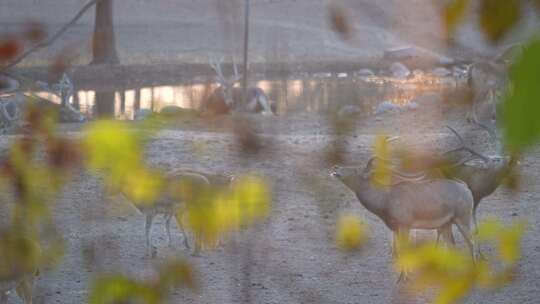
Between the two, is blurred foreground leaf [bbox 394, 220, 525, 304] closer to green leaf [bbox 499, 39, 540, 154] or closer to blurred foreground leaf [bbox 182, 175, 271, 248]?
Result: blurred foreground leaf [bbox 182, 175, 271, 248]

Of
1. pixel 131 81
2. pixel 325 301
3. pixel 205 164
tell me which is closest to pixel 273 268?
pixel 325 301

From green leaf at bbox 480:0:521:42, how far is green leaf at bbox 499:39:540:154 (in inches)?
3.6

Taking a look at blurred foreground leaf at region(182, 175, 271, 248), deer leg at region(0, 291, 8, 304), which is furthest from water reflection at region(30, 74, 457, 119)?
blurred foreground leaf at region(182, 175, 271, 248)

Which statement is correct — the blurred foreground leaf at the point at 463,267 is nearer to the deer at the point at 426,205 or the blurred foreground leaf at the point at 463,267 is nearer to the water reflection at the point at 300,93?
the deer at the point at 426,205

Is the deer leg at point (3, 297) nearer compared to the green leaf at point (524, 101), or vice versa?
the green leaf at point (524, 101)

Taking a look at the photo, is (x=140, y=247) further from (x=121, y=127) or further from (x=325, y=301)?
(x=121, y=127)

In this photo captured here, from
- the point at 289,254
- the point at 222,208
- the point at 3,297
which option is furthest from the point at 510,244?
the point at 289,254

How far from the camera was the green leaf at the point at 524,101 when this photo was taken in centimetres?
70

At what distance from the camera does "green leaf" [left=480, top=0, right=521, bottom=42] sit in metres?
0.80

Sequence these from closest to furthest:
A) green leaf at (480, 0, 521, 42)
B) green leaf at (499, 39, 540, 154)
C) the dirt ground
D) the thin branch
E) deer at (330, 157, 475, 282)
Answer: green leaf at (499, 39, 540, 154) → green leaf at (480, 0, 521, 42) → the thin branch → the dirt ground → deer at (330, 157, 475, 282)

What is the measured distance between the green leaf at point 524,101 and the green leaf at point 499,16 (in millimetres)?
92

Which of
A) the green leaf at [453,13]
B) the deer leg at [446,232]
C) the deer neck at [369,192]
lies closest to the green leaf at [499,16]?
the green leaf at [453,13]

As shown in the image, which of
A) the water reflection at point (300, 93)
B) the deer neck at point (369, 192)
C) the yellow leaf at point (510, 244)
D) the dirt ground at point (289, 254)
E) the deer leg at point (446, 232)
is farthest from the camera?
the water reflection at point (300, 93)

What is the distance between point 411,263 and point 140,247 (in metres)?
5.18
